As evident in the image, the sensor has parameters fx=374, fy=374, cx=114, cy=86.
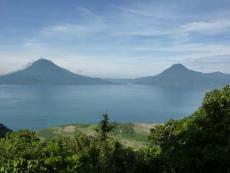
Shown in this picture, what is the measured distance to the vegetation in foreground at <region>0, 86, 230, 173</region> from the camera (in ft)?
93.4

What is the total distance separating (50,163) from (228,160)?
15971 millimetres

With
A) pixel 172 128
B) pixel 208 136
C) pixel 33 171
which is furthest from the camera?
pixel 172 128

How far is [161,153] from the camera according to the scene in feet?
111

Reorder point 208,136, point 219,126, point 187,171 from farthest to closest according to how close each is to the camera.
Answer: point 219,126 < point 208,136 < point 187,171

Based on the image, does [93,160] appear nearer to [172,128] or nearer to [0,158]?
[0,158]

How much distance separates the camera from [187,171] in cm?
3127

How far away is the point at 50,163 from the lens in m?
28.2

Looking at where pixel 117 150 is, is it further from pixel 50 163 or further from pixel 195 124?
pixel 195 124

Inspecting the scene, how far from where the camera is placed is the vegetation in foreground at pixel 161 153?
28.5m

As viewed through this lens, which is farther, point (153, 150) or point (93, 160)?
point (153, 150)

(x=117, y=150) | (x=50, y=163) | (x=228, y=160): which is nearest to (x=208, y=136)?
(x=228, y=160)

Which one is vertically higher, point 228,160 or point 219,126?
point 219,126

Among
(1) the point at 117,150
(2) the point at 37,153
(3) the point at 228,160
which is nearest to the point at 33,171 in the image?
(2) the point at 37,153

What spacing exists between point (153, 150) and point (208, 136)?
5.60 m
